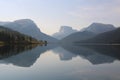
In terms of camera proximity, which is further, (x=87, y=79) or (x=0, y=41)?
(x=0, y=41)

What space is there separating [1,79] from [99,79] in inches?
468

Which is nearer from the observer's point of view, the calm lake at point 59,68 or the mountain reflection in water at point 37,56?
the calm lake at point 59,68

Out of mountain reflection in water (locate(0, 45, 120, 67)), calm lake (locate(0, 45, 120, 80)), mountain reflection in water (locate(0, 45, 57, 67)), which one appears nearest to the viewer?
calm lake (locate(0, 45, 120, 80))

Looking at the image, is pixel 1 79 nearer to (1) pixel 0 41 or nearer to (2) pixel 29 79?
(2) pixel 29 79

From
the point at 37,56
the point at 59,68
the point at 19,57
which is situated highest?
the point at 37,56

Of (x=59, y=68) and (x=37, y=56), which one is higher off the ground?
(x=37, y=56)

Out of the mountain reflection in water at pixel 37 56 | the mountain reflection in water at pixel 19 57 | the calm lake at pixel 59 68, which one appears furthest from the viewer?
the mountain reflection in water at pixel 37 56

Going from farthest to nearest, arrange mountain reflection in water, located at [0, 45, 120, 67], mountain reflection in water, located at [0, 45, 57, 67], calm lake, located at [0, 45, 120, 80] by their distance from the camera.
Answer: mountain reflection in water, located at [0, 45, 120, 67] < mountain reflection in water, located at [0, 45, 57, 67] < calm lake, located at [0, 45, 120, 80]

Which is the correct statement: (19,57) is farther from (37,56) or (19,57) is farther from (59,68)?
(59,68)

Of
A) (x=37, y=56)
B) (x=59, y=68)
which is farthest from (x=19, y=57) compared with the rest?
(x=59, y=68)

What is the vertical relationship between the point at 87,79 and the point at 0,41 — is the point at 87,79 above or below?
below

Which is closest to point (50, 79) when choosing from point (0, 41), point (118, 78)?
point (118, 78)

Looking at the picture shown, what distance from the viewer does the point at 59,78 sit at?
32469 millimetres

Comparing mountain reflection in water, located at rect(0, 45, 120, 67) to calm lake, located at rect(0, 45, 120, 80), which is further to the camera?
mountain reflection in water, located at rect(0, 45, 120, 67)
